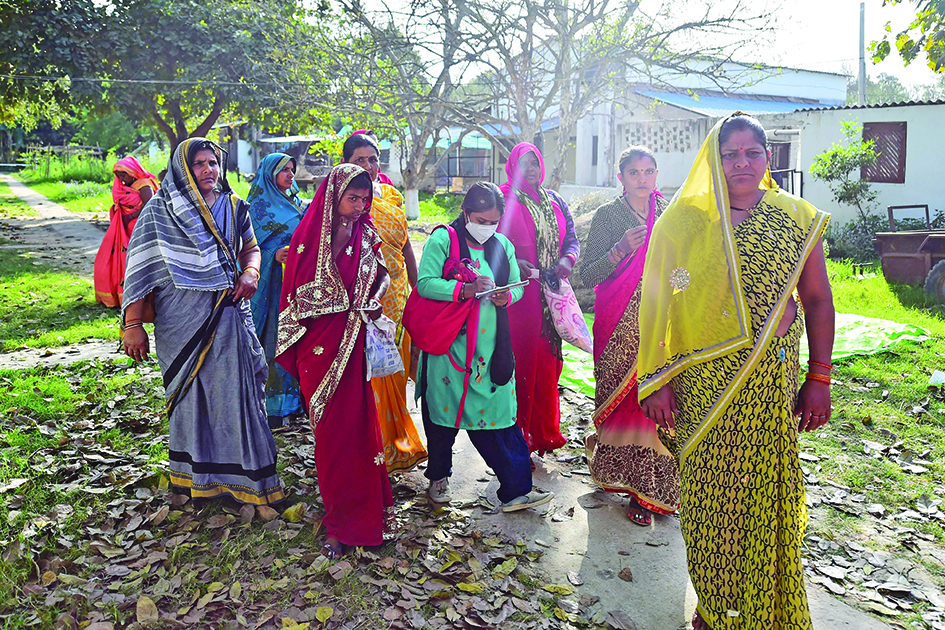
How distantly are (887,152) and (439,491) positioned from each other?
15.0m

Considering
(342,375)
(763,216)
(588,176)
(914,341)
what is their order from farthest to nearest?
(588,176) → (914,341) → (342,375) → (763,216)

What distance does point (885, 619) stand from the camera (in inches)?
127

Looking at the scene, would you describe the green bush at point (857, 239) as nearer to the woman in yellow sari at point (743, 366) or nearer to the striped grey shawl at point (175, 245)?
the woman in yellow sari at point (743, 366)

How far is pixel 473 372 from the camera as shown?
401cm

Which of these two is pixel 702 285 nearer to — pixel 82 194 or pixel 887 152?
pixel 887 152

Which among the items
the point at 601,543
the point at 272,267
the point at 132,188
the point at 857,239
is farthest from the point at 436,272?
the point at 857,239

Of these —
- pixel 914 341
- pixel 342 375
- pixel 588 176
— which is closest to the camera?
pixel 342 375

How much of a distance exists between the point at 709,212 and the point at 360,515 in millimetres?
2193

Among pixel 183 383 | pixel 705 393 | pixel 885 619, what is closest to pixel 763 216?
pixel 705 393

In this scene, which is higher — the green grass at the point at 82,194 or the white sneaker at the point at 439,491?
the green grass at the point at 82,194

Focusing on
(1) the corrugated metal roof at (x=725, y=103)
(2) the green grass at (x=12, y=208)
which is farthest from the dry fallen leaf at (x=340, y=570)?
(2) the green grass at (x=12, y=208)

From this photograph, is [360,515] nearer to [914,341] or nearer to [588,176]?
[914,341]

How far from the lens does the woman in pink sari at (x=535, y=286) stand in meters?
4.83

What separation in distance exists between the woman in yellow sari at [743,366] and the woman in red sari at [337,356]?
60.2 inches
